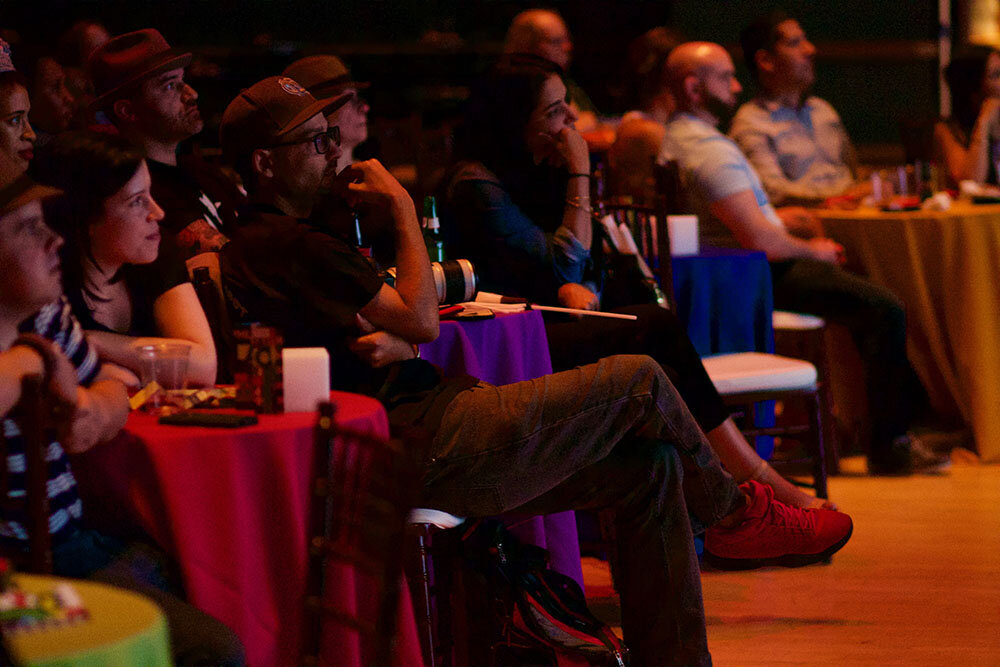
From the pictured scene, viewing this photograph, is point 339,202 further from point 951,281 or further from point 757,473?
point 951,281

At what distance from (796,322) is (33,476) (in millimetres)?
3154

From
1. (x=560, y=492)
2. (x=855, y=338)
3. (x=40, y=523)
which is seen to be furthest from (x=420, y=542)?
(x=855, y=338)

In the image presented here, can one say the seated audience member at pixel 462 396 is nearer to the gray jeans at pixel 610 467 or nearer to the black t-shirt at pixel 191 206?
the gray jeans at pixel 610 467

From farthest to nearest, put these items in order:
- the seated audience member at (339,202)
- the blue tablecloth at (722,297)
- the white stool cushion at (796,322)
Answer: the white stool cushion at (796,322), the blue tablecloth at (722,297), the seated audience member at (339,202)

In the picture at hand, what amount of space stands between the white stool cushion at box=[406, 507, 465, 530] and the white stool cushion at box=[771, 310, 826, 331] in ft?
7.39

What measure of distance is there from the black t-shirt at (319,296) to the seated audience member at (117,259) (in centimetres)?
13

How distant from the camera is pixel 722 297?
4.22 m

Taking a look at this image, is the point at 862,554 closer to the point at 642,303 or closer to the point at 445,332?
the point at 642,303

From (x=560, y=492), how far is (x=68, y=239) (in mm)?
1090

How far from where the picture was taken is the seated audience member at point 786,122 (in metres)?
5.32

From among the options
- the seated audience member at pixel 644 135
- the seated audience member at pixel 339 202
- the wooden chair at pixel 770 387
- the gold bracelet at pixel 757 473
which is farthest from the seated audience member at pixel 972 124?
the seated audience member at pixel 339 202

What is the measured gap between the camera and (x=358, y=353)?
2562 mm

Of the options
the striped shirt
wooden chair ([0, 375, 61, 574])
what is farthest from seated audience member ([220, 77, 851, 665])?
wooden chair ([0, 375, 61, 574])

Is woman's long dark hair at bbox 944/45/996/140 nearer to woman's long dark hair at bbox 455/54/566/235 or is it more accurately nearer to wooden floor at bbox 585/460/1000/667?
wooden floor at bbox 585/460/1000/667
